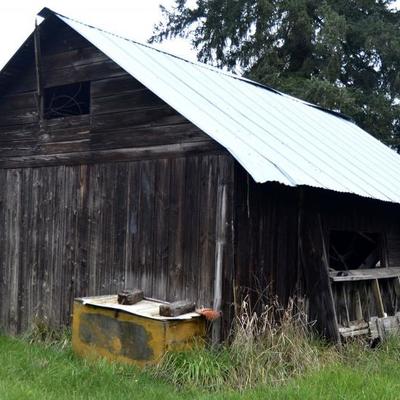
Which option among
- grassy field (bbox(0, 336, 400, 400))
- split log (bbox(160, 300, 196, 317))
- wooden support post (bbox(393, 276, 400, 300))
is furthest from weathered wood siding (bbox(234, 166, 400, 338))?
grassy field (bbox(0, 336, 400, 400))

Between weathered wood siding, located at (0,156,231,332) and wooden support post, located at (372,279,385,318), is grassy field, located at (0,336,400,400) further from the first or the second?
wooden support post, located at (372,279,385,318)

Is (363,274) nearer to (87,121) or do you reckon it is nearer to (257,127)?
(257,127)

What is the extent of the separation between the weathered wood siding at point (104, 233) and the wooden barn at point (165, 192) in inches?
0.8

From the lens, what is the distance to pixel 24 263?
953 cm

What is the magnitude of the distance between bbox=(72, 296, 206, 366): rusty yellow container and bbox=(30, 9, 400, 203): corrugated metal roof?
1.87m

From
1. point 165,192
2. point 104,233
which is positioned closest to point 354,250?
point 165,192

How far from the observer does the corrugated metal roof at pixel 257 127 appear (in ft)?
23.7

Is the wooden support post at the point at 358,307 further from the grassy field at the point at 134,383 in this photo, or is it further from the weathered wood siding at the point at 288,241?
the grassy field at the point at 134,383

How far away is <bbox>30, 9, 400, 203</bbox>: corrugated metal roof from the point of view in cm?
721

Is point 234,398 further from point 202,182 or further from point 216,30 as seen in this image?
point 216,30

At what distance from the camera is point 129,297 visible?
733cm

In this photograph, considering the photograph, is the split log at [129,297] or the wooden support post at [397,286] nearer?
the split log at [129,297]

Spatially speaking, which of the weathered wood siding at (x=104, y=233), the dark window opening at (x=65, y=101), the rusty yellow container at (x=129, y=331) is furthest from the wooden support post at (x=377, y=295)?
the dark window opening at (x=65, y=101)

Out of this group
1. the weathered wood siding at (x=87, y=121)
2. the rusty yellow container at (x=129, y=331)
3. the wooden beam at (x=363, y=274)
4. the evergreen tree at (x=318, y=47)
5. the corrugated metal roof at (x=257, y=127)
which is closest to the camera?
the rusty yellow container at (x=129, y=331)
